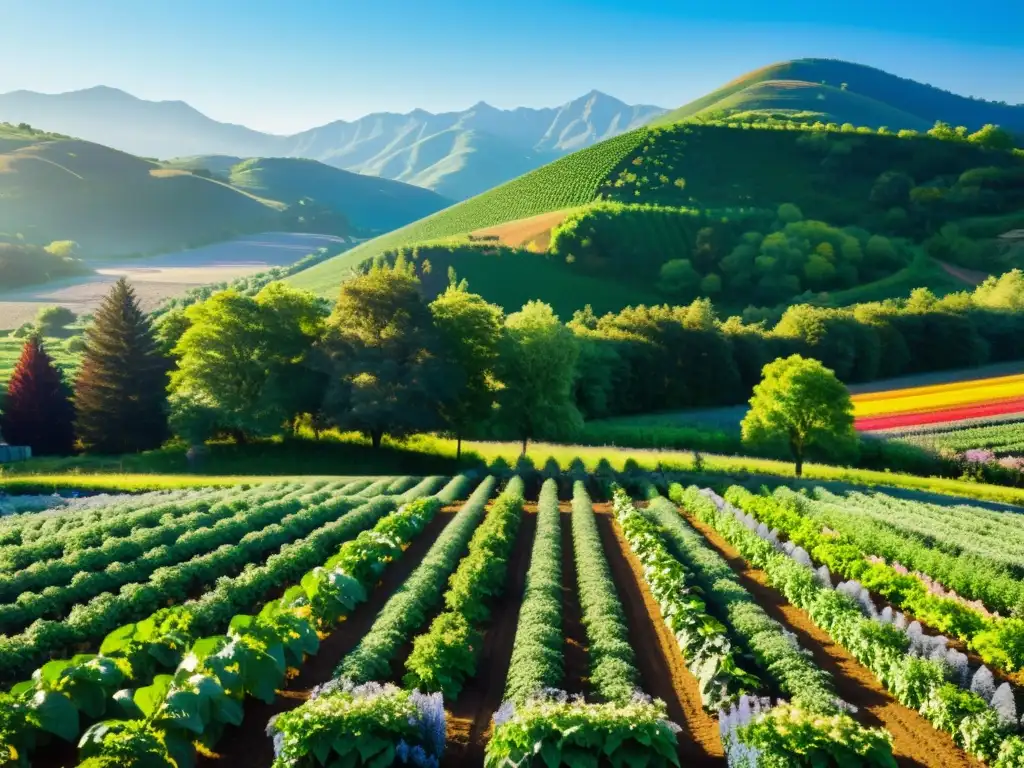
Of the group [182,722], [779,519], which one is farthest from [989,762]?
[779,519]

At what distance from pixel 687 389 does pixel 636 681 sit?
5437cm

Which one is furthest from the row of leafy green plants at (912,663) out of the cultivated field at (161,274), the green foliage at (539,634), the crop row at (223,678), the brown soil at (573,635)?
the cultivated field at (161,274)

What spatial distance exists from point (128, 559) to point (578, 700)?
1493 centimetres

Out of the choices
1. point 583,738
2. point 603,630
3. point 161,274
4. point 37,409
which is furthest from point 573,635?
point 161,274

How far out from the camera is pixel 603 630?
1446 centimetres

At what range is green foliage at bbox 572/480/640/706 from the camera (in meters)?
12.2

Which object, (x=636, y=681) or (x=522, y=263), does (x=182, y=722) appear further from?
(x=522, y=263)

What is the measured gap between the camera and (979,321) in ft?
239

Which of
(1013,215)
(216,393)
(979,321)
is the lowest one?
(216,393)

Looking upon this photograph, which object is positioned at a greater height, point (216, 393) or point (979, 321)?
point (979, 321)

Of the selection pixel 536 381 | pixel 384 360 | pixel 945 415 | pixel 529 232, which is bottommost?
pixel 945 415

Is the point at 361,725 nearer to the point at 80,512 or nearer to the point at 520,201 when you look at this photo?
the point at 80,512

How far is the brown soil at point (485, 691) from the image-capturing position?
1127 centimetres

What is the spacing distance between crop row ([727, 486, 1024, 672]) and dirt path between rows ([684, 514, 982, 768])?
75.3 inches
